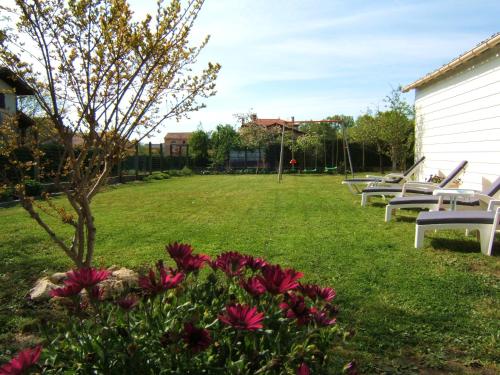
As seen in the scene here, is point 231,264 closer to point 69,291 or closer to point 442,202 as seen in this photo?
point 69,291

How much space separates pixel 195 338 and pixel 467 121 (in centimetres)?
884

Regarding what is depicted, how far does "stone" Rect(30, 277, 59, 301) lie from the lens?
12.1ft

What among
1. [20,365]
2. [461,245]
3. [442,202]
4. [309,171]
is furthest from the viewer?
Answer: [309,171]

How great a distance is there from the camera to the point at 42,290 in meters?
3.74

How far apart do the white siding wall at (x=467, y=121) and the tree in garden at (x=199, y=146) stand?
19686 mm

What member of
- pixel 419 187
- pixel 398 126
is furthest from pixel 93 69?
pixel 398 126

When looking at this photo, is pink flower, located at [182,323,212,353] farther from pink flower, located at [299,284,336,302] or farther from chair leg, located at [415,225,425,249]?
chair leg, located at [415,225,425,249]

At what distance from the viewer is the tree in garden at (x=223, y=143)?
95.6ft

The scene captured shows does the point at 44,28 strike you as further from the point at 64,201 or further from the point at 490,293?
the point at 64,201

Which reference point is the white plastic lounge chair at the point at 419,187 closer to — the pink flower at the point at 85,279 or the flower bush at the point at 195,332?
the flower bush at the point at 195,332

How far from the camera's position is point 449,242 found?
5836mm

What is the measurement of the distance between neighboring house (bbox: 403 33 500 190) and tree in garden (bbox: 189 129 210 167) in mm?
19612

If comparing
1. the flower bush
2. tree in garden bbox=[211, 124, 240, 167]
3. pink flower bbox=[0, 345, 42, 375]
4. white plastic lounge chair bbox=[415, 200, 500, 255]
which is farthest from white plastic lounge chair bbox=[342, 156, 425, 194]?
tree in garden bbox=[211, 124, 240, 167]

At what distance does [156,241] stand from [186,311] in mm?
4315
